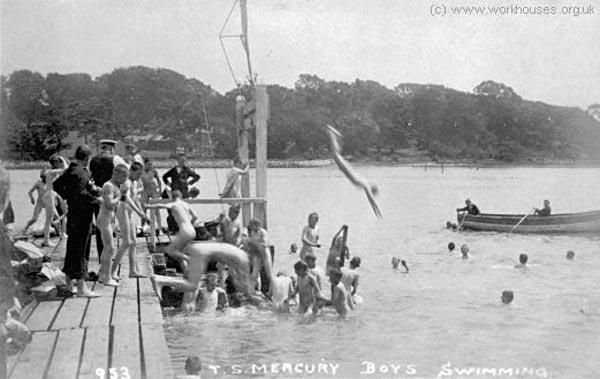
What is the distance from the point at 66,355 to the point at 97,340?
464mm

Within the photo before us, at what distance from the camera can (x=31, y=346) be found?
6324mm

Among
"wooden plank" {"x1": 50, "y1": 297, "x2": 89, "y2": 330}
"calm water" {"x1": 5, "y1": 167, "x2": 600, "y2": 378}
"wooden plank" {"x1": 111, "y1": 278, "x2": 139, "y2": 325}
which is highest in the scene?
"wooden plank" {"x1": 50, "y1": 297, "x2": 89, "y2": 330}

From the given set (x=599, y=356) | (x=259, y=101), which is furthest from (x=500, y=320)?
(x=259, y=101)

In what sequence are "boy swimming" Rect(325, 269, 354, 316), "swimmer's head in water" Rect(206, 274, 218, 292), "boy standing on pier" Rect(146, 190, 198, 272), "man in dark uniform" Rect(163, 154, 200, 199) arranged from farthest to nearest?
"man in dark uniform" Rect(163, 154, 200, 199) → "boy swimming" Rect(325, 269, 354, 316) → "swimmer's head in water" Rect(206, 274, 218, 292) → "boy standing on pier" Rect(146, 190, 198, 272)

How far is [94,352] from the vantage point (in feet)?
20.4

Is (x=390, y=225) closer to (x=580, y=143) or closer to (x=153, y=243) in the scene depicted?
(x=153, y=243)

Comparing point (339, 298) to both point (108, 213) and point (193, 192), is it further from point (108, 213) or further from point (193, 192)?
point (108, 213)

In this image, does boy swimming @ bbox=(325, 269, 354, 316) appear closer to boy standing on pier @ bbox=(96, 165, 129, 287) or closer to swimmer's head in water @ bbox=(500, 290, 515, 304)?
swimmer's head in water @ bbox=(500, 290, 515, 304)

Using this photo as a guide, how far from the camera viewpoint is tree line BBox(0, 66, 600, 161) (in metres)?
33.3

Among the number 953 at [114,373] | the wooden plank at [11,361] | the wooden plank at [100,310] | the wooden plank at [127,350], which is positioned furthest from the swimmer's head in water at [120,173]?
the number 953 at [114,373]

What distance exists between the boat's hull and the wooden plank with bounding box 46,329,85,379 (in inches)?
1029

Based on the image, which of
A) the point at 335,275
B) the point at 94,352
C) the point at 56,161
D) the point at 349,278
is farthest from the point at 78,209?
the point at 349,278

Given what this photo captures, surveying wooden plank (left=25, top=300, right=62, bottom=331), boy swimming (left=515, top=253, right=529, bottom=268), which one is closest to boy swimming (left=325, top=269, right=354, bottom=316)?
wooden plank (left=25, top=300, right=62, bottom=331)

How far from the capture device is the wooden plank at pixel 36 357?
5.70 metres
